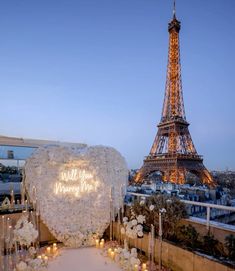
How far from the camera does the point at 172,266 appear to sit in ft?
11.3

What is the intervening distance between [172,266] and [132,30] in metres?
14.5

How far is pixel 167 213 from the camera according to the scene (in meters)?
3.92

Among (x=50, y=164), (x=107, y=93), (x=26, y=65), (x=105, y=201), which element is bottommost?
(x=105, y=201)

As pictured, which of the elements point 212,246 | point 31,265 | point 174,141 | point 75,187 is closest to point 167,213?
point 212,246

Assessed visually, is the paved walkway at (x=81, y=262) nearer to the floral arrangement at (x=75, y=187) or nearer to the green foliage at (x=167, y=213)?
the floral arrangement at (x=75, y=187)

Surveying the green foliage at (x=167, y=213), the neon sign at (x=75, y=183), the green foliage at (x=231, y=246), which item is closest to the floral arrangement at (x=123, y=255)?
the green foliage at (x=167, y=213)

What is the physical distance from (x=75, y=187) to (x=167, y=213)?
177cm

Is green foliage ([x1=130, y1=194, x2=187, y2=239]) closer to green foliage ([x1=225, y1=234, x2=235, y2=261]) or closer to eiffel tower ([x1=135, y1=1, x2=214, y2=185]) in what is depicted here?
green foliage ([x1=225, y1=234, x2=235, y2=261])

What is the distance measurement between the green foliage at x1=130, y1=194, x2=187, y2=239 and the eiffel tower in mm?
16512

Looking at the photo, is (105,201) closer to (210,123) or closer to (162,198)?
(162,198)

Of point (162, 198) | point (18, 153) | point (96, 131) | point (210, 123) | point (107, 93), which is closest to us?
point (162, 198)

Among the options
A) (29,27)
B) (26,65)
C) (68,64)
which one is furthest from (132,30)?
(29,27)

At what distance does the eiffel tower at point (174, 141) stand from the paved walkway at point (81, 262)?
16.8 meters

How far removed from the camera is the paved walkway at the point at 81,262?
3645 mm
